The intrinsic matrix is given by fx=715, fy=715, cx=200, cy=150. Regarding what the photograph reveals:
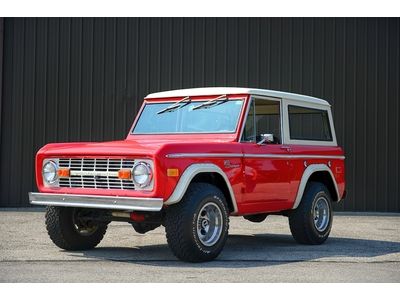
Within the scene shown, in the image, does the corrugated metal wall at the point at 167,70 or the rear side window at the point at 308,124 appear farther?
the corrugated metal wall at the point at 167,70

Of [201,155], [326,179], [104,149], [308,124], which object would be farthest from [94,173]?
[326,179]

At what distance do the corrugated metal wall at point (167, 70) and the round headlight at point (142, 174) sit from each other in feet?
27.0

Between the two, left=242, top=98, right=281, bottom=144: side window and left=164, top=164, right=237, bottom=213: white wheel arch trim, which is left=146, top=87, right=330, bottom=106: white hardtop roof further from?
left=164, top=164, right=237, bottom=213: white wheel arch trim

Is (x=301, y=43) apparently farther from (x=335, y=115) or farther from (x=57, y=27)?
(x=57, y=27)

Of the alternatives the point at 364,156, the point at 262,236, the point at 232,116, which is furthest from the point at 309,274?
the point at 364,156

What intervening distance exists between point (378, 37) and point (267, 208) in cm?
811

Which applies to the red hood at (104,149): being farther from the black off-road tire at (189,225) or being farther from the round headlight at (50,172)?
the black off-road tire at (189,225)

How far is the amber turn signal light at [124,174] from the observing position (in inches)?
296

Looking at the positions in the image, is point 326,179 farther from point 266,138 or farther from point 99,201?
point 99,201

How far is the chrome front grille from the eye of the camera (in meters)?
7.63

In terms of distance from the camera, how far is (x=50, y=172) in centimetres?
823

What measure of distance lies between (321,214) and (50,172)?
12.7 ft

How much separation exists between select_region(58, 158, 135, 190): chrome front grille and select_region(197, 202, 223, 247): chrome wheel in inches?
32.7

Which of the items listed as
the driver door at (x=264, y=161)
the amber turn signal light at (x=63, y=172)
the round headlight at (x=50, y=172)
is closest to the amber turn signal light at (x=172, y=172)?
the driver door at (x=264, y=161)
